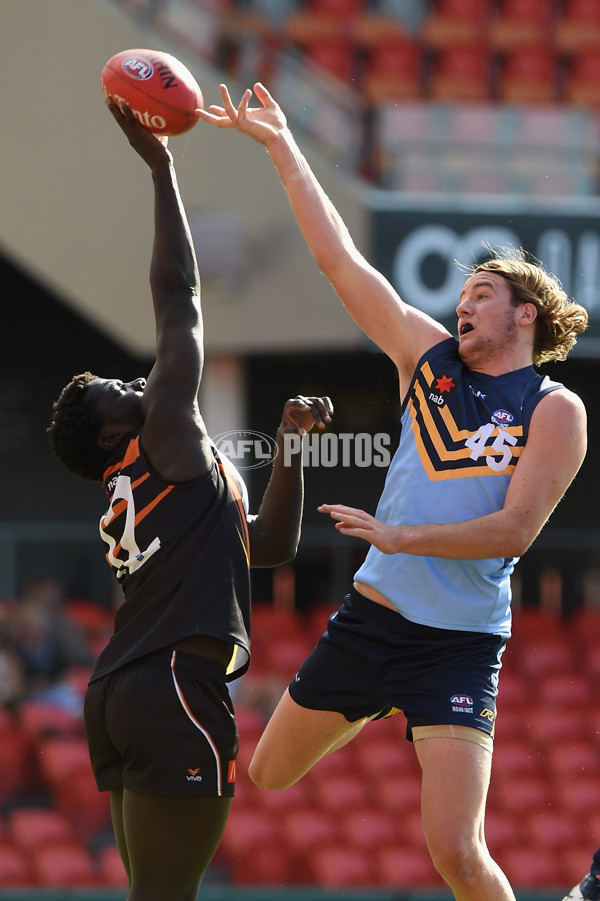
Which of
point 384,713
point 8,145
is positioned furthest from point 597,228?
point 384,713

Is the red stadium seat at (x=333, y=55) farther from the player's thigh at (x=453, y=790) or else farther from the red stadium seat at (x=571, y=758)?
the player's thigh at (x=453, y=790)

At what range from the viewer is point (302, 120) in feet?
26.8

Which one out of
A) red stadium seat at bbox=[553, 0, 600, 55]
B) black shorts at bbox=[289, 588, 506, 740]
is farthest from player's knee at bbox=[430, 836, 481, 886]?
red stadium seat at bbox=[553, 0, 600, 55]

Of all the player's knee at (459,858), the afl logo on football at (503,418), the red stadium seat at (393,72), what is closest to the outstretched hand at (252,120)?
the afl logo on football at (503,418)

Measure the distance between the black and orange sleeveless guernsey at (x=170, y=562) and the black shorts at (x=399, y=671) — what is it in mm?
449

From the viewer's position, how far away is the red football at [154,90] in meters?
3.42

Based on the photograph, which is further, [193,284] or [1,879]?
[1,879]

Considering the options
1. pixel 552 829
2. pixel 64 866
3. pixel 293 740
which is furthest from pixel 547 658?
pixel 293 740

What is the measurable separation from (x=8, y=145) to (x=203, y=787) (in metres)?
5.99

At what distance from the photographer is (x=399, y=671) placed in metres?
Result: 3.30

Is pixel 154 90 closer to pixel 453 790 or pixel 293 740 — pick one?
pixel 293 740

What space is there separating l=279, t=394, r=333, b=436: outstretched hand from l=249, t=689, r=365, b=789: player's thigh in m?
0.77

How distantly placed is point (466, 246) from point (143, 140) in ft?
16.7

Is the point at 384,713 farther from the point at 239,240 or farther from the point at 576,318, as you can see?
the point at 239,240
